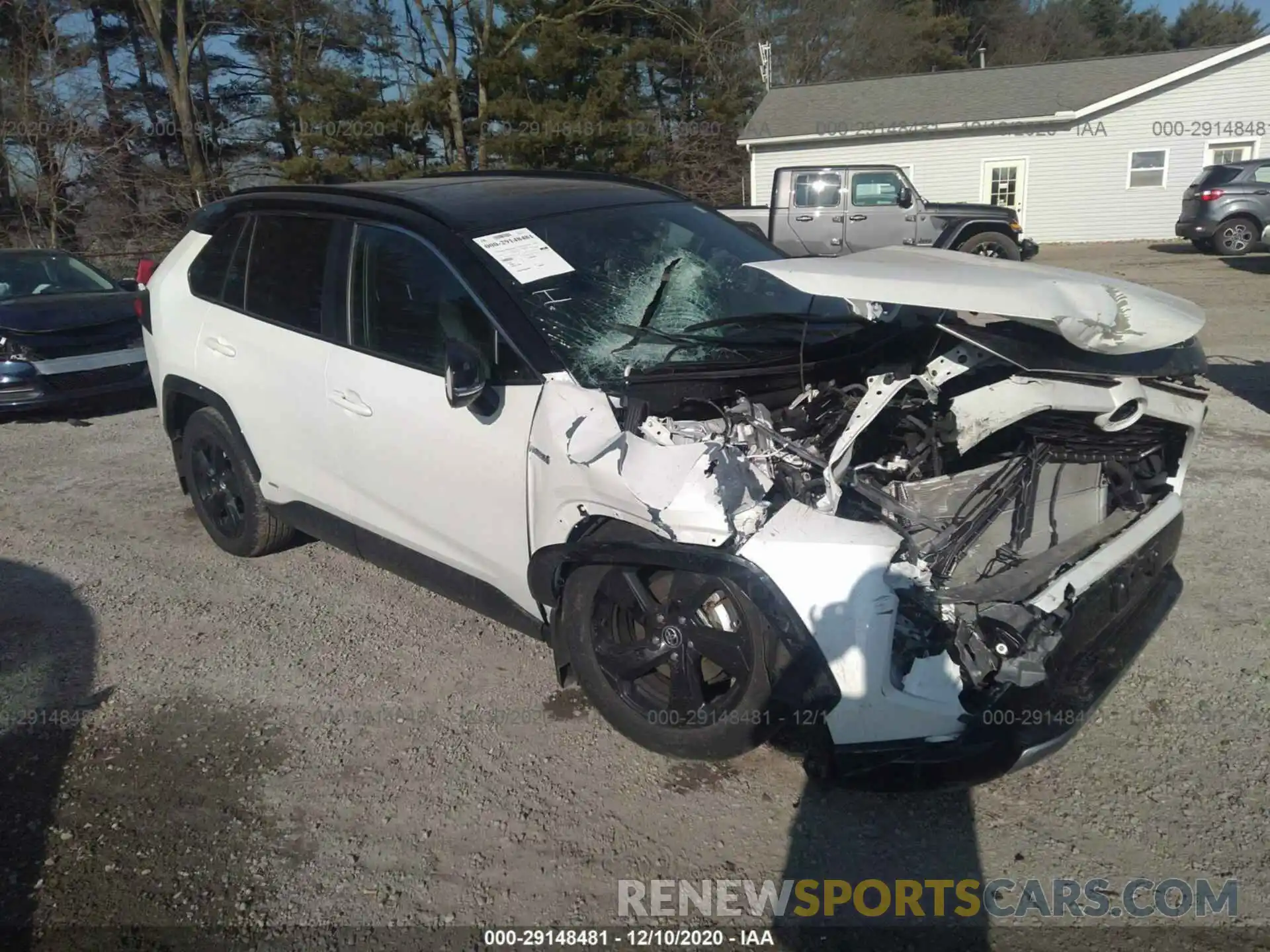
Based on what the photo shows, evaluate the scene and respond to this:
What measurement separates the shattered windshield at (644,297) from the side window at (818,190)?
1289 centimetres

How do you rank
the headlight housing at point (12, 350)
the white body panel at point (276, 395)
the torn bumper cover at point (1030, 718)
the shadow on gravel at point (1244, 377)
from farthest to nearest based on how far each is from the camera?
the headlight housing at point (12, 350) < the shadow on gravel at point (1244, 377) < the white body panel at point (276, 395) < the torn bumper cover at point (1030, 718)

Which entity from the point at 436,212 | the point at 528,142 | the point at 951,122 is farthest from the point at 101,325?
the point at 951,122

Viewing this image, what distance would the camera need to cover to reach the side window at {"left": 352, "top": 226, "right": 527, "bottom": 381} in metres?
3.35

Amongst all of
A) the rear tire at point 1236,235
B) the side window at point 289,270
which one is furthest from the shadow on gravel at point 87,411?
the rear tire at point 1236,235

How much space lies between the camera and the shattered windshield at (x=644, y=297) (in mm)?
3291

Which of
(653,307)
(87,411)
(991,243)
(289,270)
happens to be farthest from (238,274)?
(991,243)

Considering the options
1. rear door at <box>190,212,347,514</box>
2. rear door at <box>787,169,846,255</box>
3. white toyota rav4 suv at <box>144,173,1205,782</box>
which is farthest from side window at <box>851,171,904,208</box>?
rear door at <box>190,212,347,514</box>

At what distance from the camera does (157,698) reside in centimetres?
378

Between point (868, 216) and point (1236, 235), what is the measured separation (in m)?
7.74

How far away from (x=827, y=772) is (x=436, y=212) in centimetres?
244

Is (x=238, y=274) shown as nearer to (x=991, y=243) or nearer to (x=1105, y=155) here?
(x=991, y=243)

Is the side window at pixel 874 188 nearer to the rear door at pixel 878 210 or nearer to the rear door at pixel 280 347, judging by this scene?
the rear door at pixel 878 210

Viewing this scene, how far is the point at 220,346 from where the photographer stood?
4473 mm

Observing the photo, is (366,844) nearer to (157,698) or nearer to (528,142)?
(157,698)
